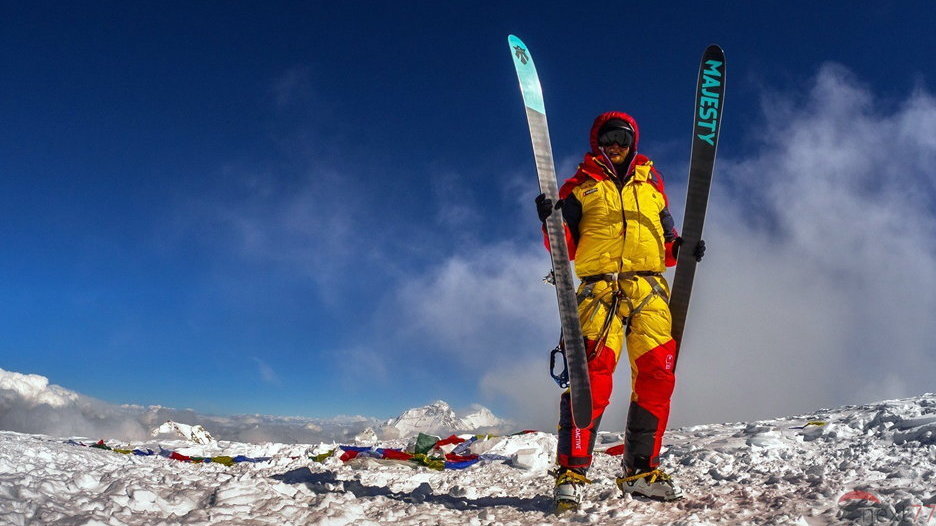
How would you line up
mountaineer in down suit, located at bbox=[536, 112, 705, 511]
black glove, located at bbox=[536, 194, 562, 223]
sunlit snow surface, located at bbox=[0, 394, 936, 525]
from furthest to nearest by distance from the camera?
1. black glove, located at bbox=[536, 194, 562, 223]
2. mountaineer in down suit, located at bbox=[536, 112, 705, 511]
3. sunlit snow surface, located at bbox=[0, 394, 936, 525]

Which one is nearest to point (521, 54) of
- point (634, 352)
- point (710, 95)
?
point (710, 95)

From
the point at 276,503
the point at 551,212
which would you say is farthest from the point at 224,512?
the point at 551,212

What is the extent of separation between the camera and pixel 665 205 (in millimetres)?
4855

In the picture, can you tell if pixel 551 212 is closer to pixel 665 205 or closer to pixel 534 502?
pixel 665 205

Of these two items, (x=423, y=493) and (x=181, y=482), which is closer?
(x=181, y=482)

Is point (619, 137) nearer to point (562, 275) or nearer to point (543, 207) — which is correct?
point (543, 207)

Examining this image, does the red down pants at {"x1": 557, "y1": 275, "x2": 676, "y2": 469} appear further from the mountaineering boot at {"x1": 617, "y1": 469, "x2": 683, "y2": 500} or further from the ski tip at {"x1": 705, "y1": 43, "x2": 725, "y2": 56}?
the ski tip at {"x1": 705, "y1": 43, "x2": 725, "y2": 56}

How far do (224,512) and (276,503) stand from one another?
35 centimetres

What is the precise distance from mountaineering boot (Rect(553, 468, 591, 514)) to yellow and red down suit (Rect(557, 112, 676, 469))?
15 cm

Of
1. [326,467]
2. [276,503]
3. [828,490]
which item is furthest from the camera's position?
[326,467]

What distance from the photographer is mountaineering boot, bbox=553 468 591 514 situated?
12.1ft

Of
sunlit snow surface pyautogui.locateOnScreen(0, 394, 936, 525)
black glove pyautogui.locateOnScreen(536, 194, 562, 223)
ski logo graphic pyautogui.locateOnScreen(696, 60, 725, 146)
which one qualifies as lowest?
sunlit snow surface pyautogui.locateOnScreen(0, 394, 936, 525)

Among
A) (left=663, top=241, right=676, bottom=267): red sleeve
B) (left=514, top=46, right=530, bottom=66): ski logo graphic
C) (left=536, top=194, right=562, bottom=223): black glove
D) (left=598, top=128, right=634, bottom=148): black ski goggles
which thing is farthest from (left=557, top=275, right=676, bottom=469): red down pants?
(left=514, top=46, right=530, bottom=66): ski logo graphic

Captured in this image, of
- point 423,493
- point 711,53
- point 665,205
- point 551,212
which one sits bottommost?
point 423,493
